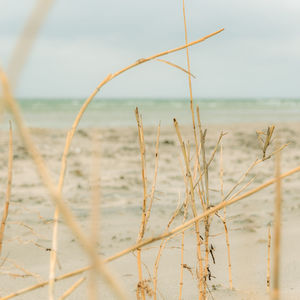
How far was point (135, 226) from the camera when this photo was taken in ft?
9.82

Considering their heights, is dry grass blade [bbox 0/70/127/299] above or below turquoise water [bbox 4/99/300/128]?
above

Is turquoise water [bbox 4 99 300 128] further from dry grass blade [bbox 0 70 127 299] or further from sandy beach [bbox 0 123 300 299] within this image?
dry grass blade [bbox 0 70 127 299]

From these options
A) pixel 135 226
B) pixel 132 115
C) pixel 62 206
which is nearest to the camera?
pixel 62 206

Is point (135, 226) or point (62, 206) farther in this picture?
point (135, 226)

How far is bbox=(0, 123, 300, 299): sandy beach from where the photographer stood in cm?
184

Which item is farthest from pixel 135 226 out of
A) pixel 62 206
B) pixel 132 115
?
pixel 132 115

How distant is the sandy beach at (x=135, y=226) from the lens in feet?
6.02

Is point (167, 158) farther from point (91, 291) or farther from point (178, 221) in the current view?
point (91, 291)

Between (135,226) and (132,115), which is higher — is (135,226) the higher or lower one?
the lower one

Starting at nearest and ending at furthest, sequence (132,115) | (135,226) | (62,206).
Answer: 1. (62,206)
2. (135,226)
3. (132,115)

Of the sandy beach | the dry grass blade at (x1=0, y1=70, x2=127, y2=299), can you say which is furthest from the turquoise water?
the dry grass blade at (x1=0, y1=70, x2=127, y2=299)

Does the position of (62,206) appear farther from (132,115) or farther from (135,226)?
(132,115)

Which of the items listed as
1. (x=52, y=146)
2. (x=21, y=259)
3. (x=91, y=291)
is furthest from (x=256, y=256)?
(x=52, y=146)

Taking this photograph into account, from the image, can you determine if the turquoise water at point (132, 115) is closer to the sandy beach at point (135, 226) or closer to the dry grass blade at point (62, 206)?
the sandy beach at point (135, 226)
